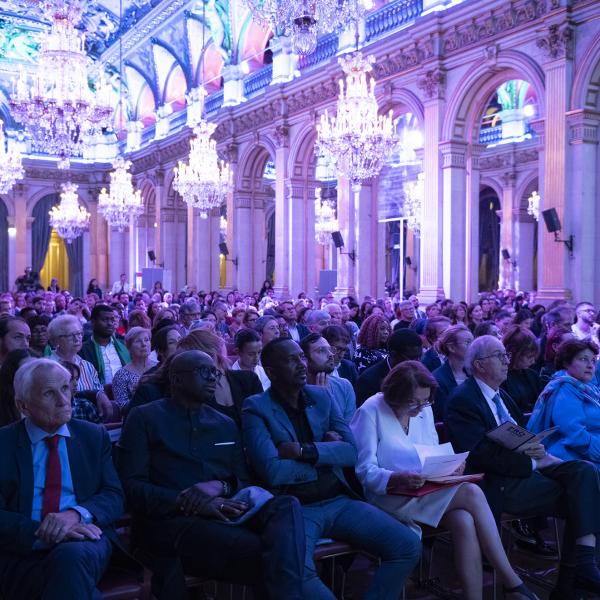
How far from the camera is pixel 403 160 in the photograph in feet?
61.4

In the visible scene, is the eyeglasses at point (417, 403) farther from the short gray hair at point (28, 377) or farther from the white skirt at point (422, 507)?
the short gray hair at point (28, 377)

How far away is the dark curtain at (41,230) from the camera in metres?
30.5

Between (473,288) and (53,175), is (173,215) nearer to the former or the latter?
(53,175)

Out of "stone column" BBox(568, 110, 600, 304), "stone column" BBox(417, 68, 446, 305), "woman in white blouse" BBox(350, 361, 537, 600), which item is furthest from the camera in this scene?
"stone column" BBox(417, 68, 446, 305)

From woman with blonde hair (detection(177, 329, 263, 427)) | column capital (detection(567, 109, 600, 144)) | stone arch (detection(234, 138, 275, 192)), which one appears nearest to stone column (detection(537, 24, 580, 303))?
column capital (detection(567, 109, 600, 144))

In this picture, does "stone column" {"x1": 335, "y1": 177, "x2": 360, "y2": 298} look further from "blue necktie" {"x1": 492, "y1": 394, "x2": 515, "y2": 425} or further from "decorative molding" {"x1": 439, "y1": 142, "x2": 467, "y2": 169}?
"blue necktie" {"x1": 492, "y1": 394, "x2": 515, "y2": 425}

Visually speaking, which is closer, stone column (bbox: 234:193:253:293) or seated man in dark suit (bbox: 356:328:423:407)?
seated man in dark suit (bbox: 356:328:423:407)

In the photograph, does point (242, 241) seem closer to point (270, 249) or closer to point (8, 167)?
point (8, 167)

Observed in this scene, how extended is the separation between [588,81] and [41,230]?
2515 cm

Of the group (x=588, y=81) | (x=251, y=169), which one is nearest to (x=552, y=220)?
(x=588, y=81)

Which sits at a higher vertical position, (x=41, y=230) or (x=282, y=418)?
(x=41, y=230)

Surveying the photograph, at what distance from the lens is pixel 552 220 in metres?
11.5

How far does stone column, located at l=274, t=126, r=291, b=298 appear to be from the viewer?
18500 millimetres

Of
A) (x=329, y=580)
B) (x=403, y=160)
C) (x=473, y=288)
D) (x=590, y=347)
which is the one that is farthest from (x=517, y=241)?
(x=329, y=580)
